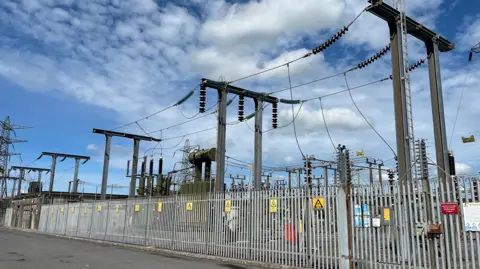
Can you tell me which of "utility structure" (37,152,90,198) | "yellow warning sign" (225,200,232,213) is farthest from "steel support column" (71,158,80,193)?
"yellow warning sign" (225,200,232,213)

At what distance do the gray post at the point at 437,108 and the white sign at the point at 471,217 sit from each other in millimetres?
8381

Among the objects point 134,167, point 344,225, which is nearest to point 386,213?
point 344,225

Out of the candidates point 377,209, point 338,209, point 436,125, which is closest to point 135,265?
point 338,209

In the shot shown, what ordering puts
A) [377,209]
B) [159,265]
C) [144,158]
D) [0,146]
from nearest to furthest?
1. [377,209]
2. [159,265]
3. [144,158]
4. [0,146]

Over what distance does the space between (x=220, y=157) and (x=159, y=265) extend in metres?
10.9

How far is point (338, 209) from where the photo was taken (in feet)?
41.0

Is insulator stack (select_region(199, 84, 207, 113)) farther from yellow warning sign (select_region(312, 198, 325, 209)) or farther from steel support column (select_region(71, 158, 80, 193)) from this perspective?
steel support column (select_region(71, 158, 80, 193))

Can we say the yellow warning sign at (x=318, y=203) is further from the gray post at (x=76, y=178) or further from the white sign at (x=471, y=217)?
the gray post at (x=76, y=178)

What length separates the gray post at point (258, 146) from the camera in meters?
25.9

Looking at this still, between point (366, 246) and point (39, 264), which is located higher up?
point (366, 246)

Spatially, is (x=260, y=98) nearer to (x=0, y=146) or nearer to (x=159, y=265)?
(x=159, y=265)

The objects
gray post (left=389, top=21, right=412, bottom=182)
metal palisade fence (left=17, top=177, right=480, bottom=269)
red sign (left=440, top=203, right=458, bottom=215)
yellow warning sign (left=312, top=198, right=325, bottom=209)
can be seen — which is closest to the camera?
red sign (left=440, top=203, right=458, bottom=215)

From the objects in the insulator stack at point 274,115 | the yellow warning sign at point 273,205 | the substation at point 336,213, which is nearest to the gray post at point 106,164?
the substation at point 336,213

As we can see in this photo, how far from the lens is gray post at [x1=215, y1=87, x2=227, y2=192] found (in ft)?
79.9
